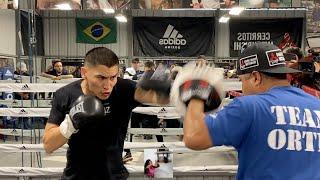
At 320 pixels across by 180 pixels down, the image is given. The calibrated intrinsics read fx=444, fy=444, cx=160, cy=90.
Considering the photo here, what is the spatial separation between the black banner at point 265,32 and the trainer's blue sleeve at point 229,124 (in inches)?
521

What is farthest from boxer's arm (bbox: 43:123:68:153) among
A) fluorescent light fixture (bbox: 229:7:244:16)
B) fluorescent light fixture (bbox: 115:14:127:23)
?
fluorescent light fixture (bbox: 115:14:127:23)

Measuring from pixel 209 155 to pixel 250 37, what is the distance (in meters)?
9.28

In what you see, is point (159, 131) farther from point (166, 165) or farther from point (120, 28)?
point (120, 28)

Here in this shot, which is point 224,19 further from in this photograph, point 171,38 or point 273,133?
point 273,133

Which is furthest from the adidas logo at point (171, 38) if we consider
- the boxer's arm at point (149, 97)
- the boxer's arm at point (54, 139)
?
the boxer's arm at point (54, 139)

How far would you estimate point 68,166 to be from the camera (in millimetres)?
2209

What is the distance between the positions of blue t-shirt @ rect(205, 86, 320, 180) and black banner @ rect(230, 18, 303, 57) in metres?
13.2

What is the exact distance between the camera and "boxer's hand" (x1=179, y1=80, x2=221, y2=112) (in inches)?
61.7

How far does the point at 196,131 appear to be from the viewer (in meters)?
1.46

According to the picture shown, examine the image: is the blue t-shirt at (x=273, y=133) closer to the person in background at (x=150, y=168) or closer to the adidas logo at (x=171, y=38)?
the person in background at (x=150, y=168)

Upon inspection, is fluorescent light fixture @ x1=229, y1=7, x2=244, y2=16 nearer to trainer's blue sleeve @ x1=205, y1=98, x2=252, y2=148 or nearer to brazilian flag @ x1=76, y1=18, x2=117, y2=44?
brazilian flag @ x1=76, y1=18, x2=117, y2=44

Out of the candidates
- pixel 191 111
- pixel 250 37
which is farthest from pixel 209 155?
pixel 250 37

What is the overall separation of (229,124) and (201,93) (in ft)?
0.57

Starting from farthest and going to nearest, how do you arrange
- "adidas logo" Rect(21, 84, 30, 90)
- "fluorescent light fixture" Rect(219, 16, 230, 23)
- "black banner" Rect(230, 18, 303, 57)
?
"black banner" Rect(230, 18, 303, 57), "fluorescent light fixture" Rect(219, 16, 230, 23), "adidas logo" Rect(21, 84, 30, 90)
